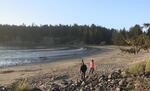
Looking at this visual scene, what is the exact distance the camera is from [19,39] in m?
147

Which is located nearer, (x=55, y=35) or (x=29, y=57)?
(x=29, y=57)

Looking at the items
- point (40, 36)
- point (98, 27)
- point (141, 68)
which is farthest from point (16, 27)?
point (141, 68)

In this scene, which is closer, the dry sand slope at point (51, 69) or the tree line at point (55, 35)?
the dry sand slope at point (51, 69)

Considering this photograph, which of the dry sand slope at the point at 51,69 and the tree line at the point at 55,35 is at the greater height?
the tree line at the point at 55,35

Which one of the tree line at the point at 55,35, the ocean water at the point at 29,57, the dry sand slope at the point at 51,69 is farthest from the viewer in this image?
the tree line at the point at 55,35

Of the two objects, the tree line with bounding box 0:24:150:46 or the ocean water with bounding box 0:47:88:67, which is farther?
the tree line with bounding box 0:24:150:46

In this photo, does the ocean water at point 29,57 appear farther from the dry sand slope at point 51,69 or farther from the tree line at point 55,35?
the tree line at point 55,35

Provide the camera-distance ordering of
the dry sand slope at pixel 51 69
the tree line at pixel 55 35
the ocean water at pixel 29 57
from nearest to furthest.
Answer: the dry sand slope at pixel 51 69 → the ocean water at pixel 29 57 → the tree line at pixel 55 35

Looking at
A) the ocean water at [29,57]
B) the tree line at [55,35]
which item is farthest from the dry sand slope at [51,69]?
the tree line at [55,35]

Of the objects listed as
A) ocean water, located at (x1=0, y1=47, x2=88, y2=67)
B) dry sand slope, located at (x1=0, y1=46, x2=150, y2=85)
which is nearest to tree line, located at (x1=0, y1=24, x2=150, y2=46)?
ocean water, located at (x1=0, y1=47, x2=88, y2=67)

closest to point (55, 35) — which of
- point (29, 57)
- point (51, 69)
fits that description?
point (29, 57)

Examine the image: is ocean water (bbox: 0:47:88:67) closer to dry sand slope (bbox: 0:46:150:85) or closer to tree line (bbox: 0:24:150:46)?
dry sand slope (bbox: 0:46:150:85)

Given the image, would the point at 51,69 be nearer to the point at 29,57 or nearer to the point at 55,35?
the point at 29,57

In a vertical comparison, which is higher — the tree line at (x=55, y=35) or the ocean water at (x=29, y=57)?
the tree line at (x=55, y=35)
